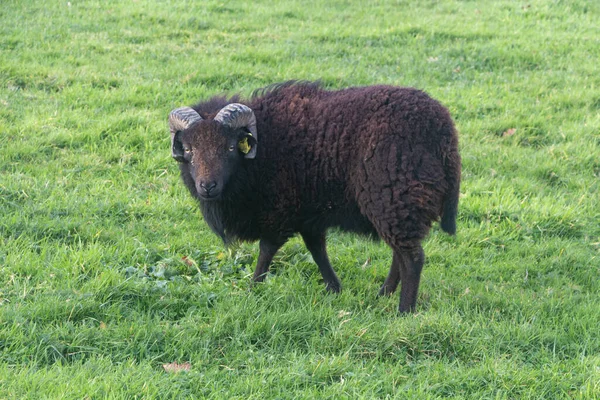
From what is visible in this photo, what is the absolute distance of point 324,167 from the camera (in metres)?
5.89

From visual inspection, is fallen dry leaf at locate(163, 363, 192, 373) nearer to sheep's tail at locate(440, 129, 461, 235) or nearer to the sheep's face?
the sheep's face

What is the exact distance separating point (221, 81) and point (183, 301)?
538cm

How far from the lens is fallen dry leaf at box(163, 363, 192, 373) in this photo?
178 inches

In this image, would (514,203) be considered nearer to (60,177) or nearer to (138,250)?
(138,250)

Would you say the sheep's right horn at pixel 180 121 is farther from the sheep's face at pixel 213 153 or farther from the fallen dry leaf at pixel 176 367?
the fallen dry leaf at pixel 176 367

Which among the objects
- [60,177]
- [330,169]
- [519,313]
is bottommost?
[519,313]

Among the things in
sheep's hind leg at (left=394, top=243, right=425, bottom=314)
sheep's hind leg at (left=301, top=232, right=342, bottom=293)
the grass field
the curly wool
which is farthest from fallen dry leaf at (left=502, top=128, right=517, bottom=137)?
sheep's hind leg at (left=394, top=243, right=425, bottom=314)

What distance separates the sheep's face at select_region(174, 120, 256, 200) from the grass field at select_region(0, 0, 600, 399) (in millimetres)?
717

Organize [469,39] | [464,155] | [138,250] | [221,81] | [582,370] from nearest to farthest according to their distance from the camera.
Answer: [582,370]
[138,250]
[464,155]
[221,81]
[469,39]

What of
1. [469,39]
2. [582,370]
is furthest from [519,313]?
[469,39]

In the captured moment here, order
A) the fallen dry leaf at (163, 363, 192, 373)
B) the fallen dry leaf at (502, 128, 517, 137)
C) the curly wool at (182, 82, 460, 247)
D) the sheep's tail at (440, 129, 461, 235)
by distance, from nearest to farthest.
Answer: the fallen dry leaf at (163, 363, 192, 373) → the curly wool at (182, 82, 460, 247) → the sheep's tail at (440, 129, 461, 235) → the fallen dry leaf at (502, 128, 517, 137)

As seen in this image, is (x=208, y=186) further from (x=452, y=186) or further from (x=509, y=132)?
(x=509, y=132)

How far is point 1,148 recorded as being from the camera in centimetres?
789

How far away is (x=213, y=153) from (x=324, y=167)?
901 mm
